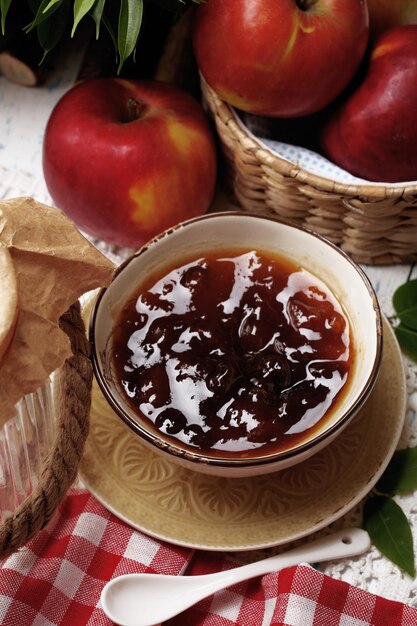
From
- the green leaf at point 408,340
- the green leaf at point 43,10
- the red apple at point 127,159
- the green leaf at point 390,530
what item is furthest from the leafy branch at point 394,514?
the green leaf at point 43,10

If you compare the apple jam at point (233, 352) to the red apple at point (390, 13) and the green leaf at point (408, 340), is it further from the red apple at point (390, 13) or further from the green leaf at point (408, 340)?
the red apple at point (390, 13)

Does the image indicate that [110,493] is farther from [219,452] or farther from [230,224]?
[230,224]

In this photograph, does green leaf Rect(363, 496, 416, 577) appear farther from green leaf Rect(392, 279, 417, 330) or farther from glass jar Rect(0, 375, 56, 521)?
glass jar Rect(0, 375, 56, 521)

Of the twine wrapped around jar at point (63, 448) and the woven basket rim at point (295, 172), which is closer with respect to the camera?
the twine wrapped around jar at point (63, 448)

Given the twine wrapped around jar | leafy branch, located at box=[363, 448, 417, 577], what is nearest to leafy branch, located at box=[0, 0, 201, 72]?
the twine wrapped around jar

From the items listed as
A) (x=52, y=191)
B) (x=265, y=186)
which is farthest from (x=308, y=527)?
(x=52, y=191)

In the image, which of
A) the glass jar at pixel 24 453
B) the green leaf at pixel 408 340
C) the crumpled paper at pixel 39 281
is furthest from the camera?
the green leaf at pixel 408 340
